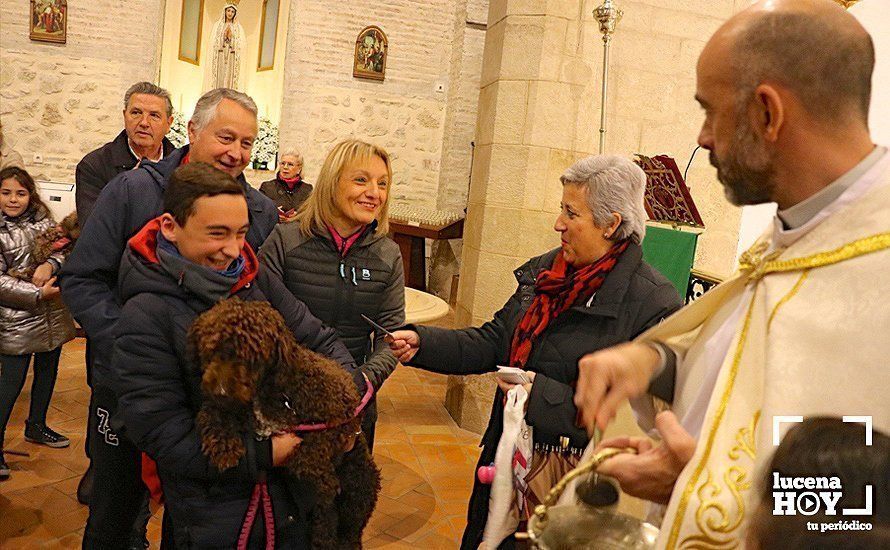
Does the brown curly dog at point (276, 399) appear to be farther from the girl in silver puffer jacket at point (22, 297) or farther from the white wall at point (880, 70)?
the white wall at point (880, 70)

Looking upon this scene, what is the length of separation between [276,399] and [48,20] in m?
10.4

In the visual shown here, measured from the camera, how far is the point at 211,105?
2.64m

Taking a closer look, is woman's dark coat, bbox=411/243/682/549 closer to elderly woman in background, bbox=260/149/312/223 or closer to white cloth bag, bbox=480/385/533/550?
white cloth bag, bbox=480/385/533/550

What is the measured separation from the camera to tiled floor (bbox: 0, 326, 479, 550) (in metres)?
3.46

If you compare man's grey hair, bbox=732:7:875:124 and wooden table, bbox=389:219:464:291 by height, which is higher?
man's grey hair, bbox=732:7:875:124

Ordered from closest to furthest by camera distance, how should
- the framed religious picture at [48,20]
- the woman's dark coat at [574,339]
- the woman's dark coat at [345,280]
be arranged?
1. the woman's dark coat at [574,339]
2. the woman's dark coat at [345,280]
3. the framed religious picture at [48,20]

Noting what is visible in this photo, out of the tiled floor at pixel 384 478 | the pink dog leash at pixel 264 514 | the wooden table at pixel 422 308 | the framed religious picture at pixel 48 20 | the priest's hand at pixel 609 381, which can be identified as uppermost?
the framed religious picture at pixel 48 20

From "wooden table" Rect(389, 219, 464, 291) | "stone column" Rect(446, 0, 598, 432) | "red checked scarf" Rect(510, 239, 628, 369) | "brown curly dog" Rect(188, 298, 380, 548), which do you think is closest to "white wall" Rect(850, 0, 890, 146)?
"stone column" Rect(446, 0, 598, 432)

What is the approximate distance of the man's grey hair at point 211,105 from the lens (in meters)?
2.62

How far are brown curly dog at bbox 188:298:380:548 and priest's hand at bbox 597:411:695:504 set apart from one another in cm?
100

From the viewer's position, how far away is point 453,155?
39.1 feet

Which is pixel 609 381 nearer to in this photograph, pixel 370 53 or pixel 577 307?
pixel 577 307

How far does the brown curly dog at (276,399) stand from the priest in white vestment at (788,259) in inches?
37.9

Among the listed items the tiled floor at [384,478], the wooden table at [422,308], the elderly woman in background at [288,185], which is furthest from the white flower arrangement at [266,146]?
the wooden table at [422,308]
